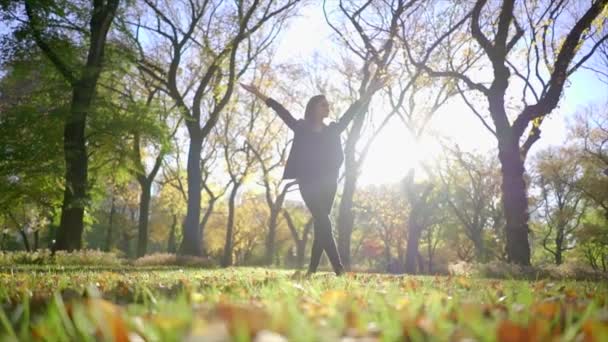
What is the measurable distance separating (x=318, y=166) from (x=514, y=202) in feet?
28.3

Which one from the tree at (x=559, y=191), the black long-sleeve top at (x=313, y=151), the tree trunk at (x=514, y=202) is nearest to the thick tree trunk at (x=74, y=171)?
the black long-sleeve top at (x=313, y=151)

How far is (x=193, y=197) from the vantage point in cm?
2039

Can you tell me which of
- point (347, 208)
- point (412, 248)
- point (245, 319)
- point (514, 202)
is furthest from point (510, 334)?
point (412, 248)

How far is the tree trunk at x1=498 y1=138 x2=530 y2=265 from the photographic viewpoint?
1307 centimetres

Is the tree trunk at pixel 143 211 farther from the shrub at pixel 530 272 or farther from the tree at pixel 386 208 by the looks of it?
the tree at pixel 386 208

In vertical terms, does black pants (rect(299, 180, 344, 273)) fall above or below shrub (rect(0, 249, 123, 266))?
above

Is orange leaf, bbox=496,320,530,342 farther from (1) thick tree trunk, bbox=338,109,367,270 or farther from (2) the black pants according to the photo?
(1) thick tree trunk, bbox=338,109,367,270

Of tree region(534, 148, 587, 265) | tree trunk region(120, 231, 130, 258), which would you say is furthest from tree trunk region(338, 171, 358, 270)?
tree trunk region(120, 231, 130, 258)

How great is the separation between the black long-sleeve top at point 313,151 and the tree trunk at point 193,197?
1353cm

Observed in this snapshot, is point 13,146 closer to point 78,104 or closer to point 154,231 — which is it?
point 78,104

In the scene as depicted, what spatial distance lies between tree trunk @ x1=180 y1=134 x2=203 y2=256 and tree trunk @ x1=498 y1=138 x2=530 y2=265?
12.0 meters

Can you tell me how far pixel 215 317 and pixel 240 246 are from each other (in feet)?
199

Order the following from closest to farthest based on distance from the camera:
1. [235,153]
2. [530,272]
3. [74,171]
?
[530,272] → [74,171] → [235,153]

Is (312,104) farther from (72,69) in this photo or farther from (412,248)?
(412,248)
